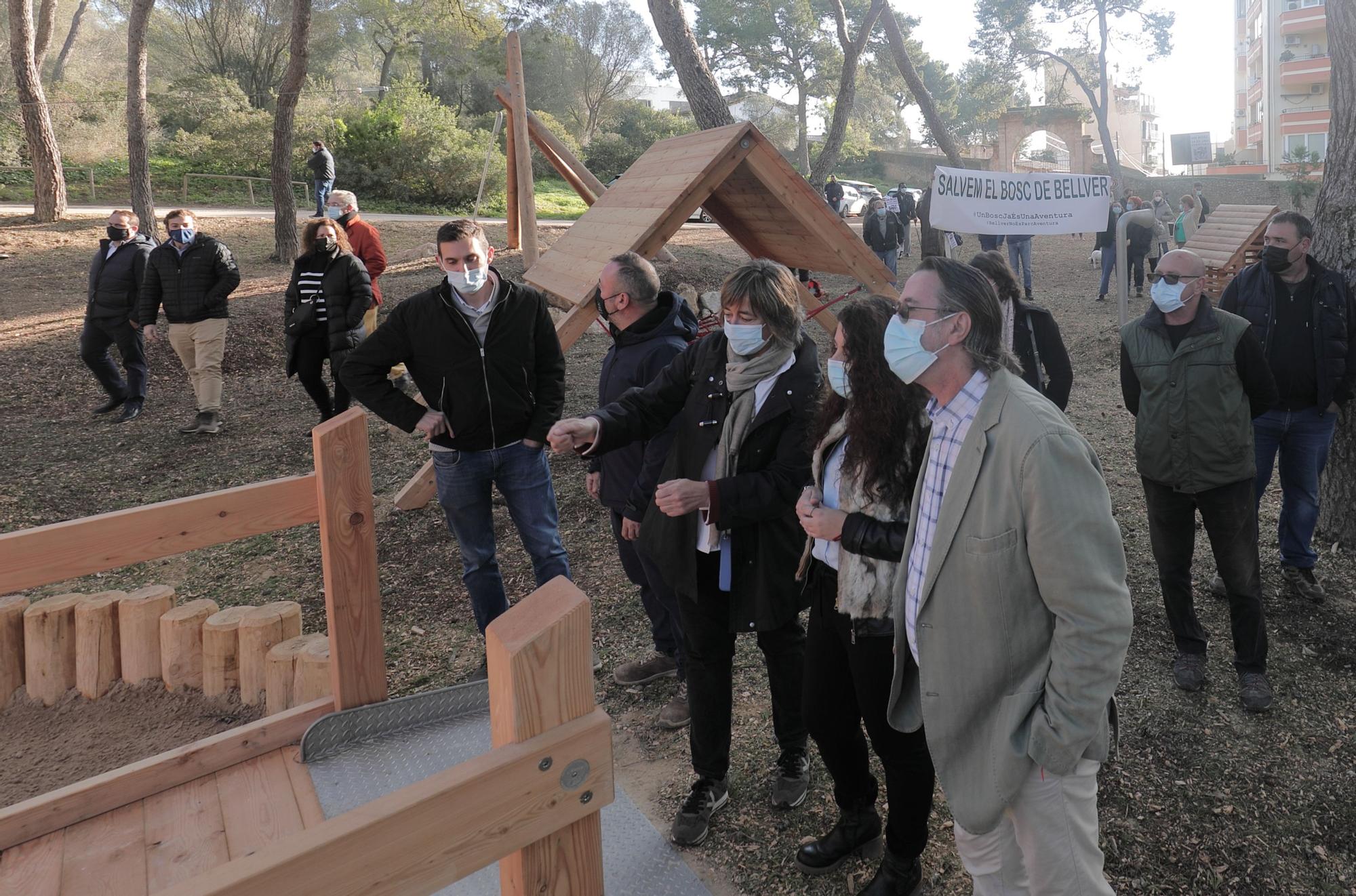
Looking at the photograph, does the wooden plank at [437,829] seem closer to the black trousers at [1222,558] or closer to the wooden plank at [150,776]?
the wooden plank at [150,776]

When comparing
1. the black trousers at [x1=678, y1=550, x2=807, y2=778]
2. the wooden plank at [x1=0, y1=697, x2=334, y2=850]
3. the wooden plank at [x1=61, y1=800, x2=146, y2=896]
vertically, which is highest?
the black trousers at [x1=678, y1=550, x2=807, y2=778]

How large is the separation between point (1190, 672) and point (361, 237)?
691cm

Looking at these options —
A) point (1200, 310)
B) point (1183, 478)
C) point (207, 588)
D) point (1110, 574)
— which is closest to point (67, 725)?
point (207, 588)

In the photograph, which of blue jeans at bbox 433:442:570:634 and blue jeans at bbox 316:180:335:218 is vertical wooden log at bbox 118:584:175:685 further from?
blue jeans at bbox 316:180:335:218

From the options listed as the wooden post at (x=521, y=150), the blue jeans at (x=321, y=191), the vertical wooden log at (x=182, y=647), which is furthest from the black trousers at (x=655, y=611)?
the blue jeans at (x=321, y=191)

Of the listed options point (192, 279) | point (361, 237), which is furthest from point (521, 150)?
point (192, 279)

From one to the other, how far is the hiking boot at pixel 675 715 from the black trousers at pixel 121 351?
22.9 feet

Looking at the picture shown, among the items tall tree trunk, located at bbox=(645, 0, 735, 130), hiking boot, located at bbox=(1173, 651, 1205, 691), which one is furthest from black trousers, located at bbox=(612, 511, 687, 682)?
tall tree trunk, located at bbox=(645, 0, 735, 130)

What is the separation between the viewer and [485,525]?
13.0ft

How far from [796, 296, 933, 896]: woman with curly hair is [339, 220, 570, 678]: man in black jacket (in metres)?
1.54

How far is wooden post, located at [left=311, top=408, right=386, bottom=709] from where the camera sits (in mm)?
2869

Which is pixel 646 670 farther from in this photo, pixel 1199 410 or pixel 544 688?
Result: pixel 544 688

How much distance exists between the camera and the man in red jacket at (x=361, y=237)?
7.82 meters

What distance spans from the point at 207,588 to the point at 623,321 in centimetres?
327
